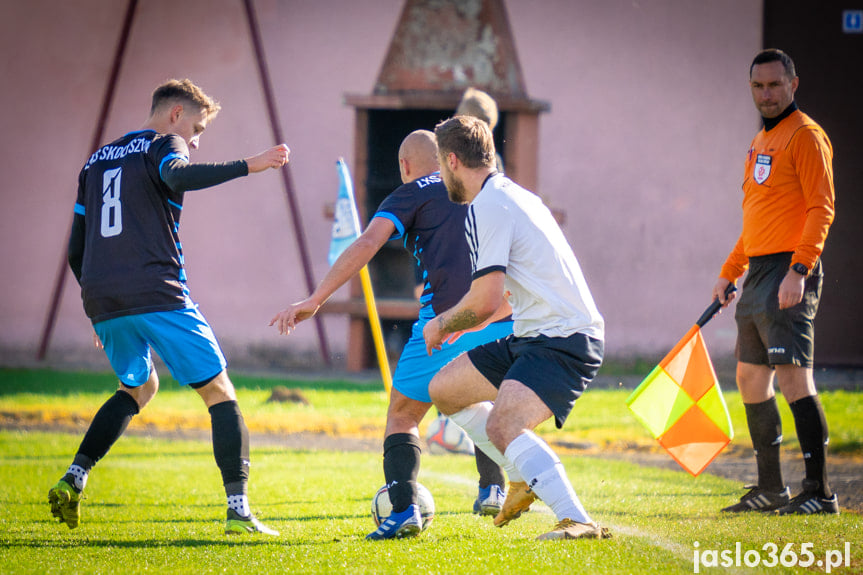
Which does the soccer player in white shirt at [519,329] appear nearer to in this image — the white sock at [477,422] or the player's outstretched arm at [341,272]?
the white sock at [477,422]

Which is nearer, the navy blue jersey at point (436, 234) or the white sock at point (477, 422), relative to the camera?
the white sock at point (477, 422)

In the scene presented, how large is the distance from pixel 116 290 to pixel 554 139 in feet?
33.3

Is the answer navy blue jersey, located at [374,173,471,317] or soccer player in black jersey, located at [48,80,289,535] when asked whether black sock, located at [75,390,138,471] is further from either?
navy blue jersey, located at [374,173,471,317]

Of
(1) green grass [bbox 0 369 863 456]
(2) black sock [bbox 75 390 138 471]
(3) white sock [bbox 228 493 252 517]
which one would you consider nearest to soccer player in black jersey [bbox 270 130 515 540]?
(3) white sock [bbox 228 493 252 517]

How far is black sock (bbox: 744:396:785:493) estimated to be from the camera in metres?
5.48

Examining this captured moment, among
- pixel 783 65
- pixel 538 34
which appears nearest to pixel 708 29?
pixel 538 34

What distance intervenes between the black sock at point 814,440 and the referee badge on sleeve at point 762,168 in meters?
1.25

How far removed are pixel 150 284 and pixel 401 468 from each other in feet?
4.99

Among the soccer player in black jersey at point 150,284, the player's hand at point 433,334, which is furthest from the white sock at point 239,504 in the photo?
the player's hand at point 433,334

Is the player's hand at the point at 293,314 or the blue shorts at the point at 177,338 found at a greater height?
the player's hand at the point at 293,314

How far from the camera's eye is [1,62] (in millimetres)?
14258

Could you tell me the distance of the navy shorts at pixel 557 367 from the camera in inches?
162

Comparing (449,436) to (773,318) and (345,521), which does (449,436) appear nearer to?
(345,521)

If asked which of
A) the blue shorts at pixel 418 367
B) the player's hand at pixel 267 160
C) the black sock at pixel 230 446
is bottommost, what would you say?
the black sock at pixel 230 446
